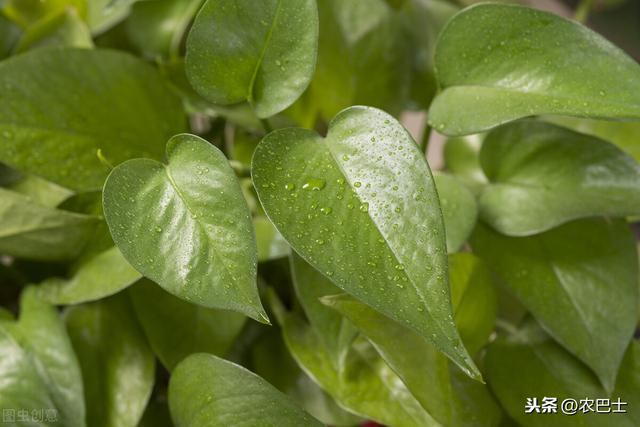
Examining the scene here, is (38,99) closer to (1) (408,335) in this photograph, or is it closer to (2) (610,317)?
(1) (408,335)

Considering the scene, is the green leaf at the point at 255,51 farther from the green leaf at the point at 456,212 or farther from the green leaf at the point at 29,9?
the green leaf at the point at 29,9

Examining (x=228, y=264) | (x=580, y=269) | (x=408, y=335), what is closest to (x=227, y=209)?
(x=228, y=264)

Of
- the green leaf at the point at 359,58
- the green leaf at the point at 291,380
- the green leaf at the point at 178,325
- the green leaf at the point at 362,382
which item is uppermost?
the green leaf at the point at 359,58

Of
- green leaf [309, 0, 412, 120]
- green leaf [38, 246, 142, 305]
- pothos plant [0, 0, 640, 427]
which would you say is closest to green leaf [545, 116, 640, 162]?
pothos plant [0, 0, 640, 427]

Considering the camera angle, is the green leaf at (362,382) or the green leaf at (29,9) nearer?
the green leaf at (362,382)

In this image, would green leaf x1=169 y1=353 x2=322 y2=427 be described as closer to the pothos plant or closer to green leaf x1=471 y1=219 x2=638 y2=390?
the pothos plant

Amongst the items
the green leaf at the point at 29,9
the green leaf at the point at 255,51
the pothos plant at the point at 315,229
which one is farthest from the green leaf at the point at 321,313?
the green leaf at the point at 29,9
